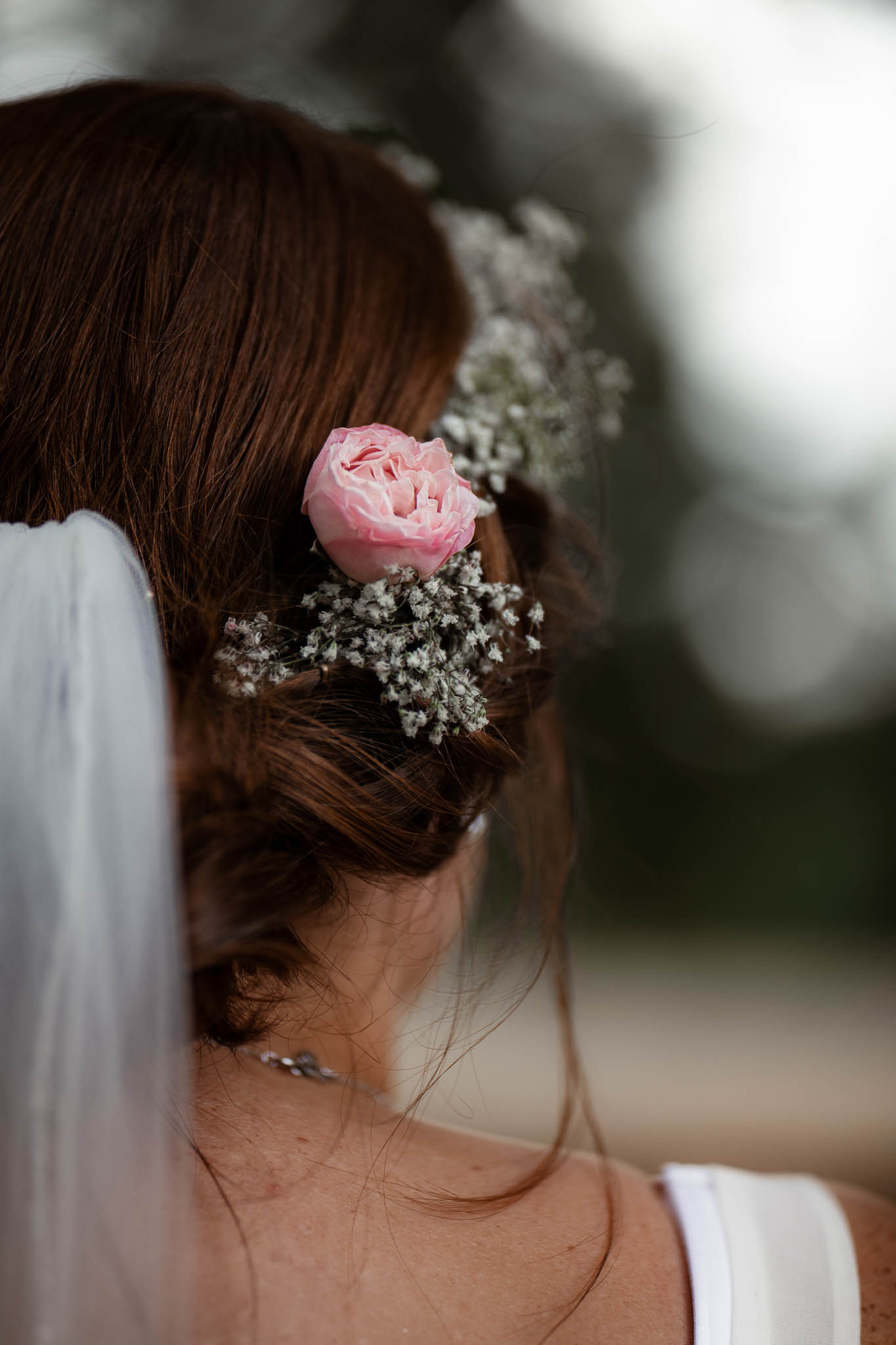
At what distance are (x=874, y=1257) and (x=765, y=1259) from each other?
149 mm

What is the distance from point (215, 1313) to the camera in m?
0.87

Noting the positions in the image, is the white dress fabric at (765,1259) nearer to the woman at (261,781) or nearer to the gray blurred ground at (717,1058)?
the woman at (261,781)

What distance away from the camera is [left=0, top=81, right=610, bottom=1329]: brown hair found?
90 centimetres

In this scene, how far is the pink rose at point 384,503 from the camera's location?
0.99 meters

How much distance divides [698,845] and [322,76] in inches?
240

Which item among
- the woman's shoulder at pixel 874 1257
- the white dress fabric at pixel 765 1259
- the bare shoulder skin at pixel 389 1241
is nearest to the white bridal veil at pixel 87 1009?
the bare shoulder skin at pixel 389 1241

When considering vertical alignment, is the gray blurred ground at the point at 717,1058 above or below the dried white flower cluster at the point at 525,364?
below

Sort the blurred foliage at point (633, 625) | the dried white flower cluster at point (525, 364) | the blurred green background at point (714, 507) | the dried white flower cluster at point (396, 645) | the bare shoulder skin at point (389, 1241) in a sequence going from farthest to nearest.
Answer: the blurred foliage at point (633, 625)
the blurred green background at point (714, 507)
the dried white flower cluster at point (525, 364)
the dried white flower cluster at point (396, 645)
the bare shoulder skin at point (389, 1241)

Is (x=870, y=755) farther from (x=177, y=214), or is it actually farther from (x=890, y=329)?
(x=177, y=214)

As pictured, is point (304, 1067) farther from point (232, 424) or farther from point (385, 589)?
point (232, 424)

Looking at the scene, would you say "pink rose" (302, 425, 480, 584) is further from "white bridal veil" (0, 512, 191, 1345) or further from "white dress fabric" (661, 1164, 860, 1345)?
"white dress fabric" (661, 1164, 860, 1345)

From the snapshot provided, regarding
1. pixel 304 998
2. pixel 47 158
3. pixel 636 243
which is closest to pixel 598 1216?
pixel 304 998

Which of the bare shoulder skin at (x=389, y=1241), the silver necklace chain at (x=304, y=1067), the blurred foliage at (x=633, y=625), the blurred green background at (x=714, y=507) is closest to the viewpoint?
the bare shoulder skin at (x=389, y=1241)

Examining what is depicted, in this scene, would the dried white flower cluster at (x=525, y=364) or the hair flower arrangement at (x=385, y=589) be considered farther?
the dried white flower cluster at (x=525, y=364)
